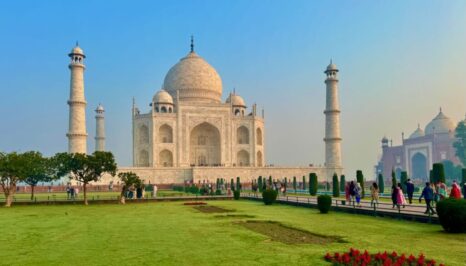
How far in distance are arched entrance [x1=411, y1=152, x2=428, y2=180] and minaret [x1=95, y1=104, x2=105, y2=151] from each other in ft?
148

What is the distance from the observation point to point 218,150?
53969 millimetres

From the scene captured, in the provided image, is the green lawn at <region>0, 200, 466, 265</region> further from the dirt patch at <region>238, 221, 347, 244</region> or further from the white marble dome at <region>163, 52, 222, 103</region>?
the white marble dome at <region>163, 52, 222, 103</region>

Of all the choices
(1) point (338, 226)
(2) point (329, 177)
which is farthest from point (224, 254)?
(2) point (329, 177)

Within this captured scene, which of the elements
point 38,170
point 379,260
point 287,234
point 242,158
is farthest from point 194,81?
point 379,260

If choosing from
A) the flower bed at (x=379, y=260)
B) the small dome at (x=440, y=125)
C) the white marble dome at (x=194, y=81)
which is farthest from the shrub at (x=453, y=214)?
the small dome at (x=440, y=125)

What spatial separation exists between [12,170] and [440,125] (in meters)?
62.2

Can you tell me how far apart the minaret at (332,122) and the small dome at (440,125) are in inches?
962

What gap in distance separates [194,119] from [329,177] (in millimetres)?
16389

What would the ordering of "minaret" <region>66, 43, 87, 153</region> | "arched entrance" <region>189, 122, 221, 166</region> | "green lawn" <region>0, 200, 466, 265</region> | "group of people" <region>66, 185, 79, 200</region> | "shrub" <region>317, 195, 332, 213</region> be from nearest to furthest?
"green lawn" <region>0, 200, 466, 265</region>
"shrub" <region>317, 195, 332, 213</region>
"group of people" <region>66, 185, 79, 200</region>
"minaret" <region>66, 43, 87, 153</region>
"arched entrance" <region>189, 122, 221, 166</region>

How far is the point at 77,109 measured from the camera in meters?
43.5

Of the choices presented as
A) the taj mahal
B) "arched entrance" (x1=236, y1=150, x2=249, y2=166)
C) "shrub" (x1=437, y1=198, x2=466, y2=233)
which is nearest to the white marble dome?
the taj mahal

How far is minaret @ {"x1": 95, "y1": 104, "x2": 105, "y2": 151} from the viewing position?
187 feet

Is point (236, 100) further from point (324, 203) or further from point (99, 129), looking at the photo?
point (324, 203)

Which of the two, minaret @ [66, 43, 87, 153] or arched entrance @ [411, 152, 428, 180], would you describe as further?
arched entrance @ [411, 152, 428, 180]
